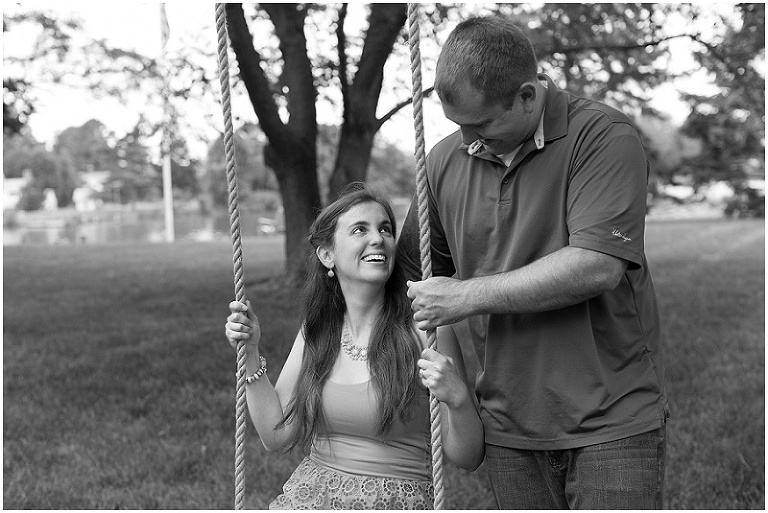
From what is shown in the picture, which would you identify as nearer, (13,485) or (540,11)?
(13,485)

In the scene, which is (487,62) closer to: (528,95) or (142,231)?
(528,95)

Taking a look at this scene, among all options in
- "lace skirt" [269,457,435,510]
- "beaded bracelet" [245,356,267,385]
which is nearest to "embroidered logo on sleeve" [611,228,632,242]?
"lace skirt" [269,457,435,510]

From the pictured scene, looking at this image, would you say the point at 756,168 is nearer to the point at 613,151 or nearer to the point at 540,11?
the point at 540,11

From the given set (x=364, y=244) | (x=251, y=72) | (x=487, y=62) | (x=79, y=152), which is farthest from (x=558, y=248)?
(x=79, y=152)

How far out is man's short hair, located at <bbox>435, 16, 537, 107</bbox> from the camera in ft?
6.50

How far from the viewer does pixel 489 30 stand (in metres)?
2.00

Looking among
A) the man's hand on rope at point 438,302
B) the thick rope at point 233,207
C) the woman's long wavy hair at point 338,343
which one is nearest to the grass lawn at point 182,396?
the woman's long wavy hair at point 338,343

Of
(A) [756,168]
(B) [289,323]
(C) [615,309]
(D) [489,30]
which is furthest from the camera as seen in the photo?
(A) [756,168]

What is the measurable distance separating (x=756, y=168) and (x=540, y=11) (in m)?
29.8

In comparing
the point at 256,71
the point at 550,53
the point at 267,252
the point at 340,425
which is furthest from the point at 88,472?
the point at 267,252

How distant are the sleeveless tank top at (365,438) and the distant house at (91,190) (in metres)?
44.9

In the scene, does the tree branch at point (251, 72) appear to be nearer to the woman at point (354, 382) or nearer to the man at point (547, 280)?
the woman at point (354, 382)

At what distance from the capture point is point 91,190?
152ft

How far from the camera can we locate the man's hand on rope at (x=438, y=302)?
79.2 inches
